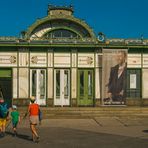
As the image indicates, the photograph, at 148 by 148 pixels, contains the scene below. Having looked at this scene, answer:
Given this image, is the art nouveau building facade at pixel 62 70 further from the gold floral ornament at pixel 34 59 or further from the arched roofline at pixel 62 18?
the arched roofline at pixel 62 18

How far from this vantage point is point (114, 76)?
27969 millimetres

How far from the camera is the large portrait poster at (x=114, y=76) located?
28.0 metres

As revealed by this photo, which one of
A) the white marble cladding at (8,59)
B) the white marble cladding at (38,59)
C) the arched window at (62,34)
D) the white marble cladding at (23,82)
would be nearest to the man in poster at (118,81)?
the white marble cladding at (38,59)

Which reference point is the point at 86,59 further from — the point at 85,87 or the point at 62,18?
the point at 62,18

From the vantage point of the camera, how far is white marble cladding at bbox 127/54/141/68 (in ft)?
93.9

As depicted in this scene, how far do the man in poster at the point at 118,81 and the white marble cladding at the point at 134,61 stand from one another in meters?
0.68

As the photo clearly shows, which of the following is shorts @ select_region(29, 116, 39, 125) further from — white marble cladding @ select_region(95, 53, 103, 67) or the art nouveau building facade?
white marble cladding @ select_region(95, 53, 103, 67)

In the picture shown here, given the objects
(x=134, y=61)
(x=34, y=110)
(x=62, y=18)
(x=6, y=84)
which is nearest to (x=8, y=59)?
(x=6, y=84)

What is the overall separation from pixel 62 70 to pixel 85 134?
12025mm

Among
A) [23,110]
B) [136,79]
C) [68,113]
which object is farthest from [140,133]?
[136,79]

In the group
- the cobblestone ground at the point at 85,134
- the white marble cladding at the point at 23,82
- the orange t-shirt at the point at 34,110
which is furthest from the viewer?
the white marble cladding at the point at 23,82

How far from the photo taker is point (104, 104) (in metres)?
27.9

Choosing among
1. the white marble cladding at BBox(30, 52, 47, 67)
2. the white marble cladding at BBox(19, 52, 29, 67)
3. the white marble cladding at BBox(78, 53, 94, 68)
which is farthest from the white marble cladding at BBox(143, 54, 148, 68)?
the white marble cladding at BBox(19, 52, 29, 67)

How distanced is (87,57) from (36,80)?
3.85 meters
